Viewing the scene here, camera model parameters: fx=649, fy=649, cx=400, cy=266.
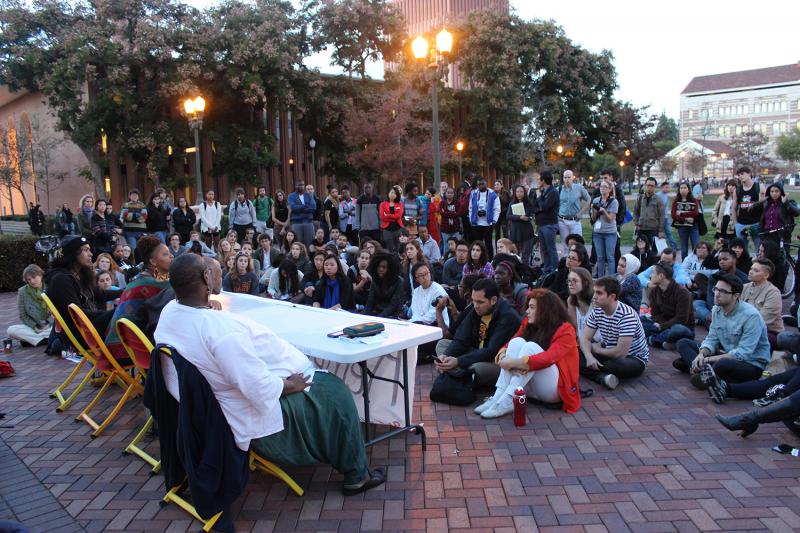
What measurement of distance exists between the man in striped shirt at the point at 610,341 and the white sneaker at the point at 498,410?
1.07m

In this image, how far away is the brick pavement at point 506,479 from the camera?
3465mm

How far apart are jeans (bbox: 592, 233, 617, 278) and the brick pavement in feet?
16.7

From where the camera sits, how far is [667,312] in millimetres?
7098

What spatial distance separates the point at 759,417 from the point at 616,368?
152cm

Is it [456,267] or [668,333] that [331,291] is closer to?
[456,267]

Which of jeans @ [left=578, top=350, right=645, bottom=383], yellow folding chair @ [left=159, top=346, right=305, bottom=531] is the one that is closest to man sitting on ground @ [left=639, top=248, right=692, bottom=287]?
jeans @ [left=578, top=350, right=645, bottom=383]

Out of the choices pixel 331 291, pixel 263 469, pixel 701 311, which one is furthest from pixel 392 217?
pixel 263 469

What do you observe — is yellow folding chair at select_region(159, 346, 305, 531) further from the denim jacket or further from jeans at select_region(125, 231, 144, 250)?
jeans at select_region(125, 231, 144, 250)

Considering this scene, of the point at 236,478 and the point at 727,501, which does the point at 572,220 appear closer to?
the point at 727,501

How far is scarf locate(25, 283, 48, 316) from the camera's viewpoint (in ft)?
25.9

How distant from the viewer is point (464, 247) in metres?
8.38

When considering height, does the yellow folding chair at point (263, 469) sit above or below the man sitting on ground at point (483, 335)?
below

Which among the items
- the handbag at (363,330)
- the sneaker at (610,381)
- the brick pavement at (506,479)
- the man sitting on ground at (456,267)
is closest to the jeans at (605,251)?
the man sitting on ground at (456,267)

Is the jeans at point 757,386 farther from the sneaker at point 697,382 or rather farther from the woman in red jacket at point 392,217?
the woman in red jacket at point 392,217
